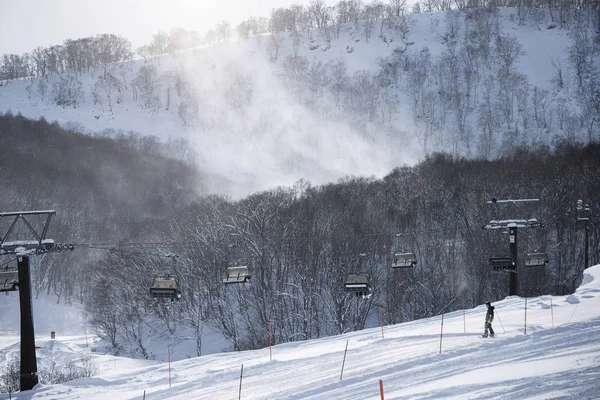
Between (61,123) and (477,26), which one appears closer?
(61,123)

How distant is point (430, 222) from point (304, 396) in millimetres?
43036

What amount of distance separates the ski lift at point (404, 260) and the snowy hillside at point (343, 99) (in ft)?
178

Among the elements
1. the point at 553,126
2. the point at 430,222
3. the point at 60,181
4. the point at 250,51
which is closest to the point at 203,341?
the point at 430,222

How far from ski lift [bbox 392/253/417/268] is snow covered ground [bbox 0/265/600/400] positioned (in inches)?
194

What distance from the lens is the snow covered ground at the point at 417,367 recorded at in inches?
562

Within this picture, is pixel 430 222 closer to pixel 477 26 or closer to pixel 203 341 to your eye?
pixel 203 341

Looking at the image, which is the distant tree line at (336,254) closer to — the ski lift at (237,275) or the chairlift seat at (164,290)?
the ski lift at (237,275)

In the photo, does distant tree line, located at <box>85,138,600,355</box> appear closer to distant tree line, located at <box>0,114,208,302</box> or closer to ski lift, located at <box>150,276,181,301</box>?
distant tree line, located at <box>0,114,208,302</box>

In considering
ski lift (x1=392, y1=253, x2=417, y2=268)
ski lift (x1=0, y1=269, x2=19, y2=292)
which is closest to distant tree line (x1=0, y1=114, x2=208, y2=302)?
ski lift (x1=0, y1=269, x2=19, y2=292)

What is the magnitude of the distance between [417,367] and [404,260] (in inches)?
577

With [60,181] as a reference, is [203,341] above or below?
below

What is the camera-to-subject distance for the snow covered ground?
562 inches

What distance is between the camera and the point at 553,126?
90.3m

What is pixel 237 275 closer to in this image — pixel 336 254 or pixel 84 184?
pixel 336 254
